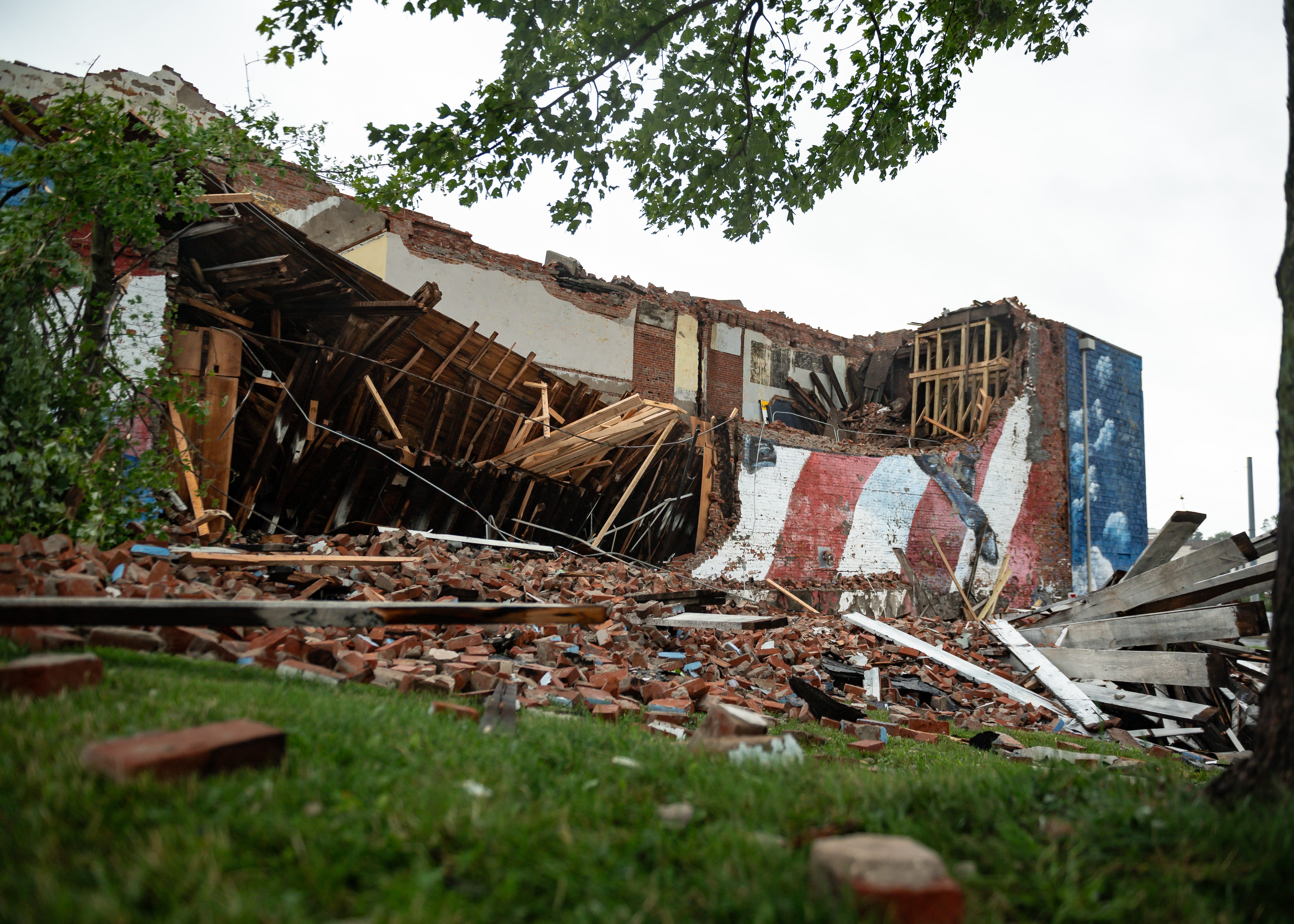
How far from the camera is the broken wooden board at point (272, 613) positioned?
3066 millimetres

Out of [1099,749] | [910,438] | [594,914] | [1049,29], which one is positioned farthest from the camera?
[910,438]

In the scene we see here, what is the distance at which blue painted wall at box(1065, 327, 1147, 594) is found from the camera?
2005 centimetres

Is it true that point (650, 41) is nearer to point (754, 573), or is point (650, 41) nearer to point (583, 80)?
point (583, 80)

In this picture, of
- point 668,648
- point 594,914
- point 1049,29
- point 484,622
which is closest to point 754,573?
point 668,648

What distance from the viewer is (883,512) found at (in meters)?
16.5

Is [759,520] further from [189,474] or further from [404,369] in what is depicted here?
[189,474]

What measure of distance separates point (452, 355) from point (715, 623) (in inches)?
200

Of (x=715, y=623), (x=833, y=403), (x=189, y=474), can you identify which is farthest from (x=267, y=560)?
(x=833, y=403)

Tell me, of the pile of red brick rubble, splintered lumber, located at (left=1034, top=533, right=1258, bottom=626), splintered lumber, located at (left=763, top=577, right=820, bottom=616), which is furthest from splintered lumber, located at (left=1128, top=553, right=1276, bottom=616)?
splintered lumber, located at (left=763, top=577, right=820, bottom=616)

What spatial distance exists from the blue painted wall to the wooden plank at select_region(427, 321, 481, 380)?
17.2 metres

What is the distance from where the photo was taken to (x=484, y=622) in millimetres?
3934

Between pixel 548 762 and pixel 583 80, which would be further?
→ pixel 583 80

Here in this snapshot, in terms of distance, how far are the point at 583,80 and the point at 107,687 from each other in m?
4.94

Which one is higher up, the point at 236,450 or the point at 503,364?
the point at 503,364
